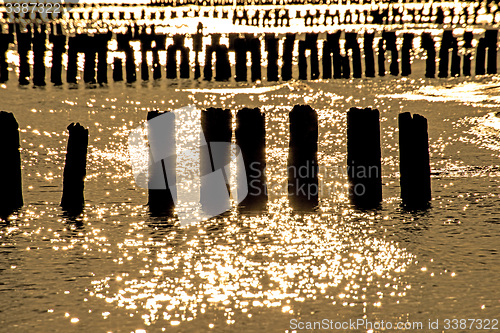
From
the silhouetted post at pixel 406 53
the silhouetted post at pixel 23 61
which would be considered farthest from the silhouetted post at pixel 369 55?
the silhouetted post at pixel 23 61

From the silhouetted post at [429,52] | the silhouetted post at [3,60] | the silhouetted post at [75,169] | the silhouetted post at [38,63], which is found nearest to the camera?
the silhouetted post at [75,169]

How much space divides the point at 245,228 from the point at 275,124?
7.76 meters

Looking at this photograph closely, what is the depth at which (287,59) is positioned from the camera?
28.0 metres

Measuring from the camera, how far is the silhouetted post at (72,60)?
27.8 metres

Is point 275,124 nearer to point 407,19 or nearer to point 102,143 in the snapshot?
point 102,143

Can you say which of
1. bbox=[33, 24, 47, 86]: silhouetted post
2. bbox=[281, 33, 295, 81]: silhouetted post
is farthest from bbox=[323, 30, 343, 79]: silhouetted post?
bbox=[33, 24, 47, 86]: silhouetted post

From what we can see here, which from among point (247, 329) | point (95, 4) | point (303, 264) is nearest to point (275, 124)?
point (303, 264)

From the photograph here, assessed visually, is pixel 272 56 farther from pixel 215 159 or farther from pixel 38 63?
pixel 215 159

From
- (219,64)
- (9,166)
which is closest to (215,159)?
(9,166)

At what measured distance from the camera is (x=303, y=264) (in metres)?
9.04

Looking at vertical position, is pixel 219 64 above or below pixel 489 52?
below

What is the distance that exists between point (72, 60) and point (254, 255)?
20.2 metres

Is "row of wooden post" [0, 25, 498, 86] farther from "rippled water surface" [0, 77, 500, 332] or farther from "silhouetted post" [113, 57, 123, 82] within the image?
"rippled water surface" [0, 77, 500, 332]

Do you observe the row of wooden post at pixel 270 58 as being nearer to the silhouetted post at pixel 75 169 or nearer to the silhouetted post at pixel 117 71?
the silhouetted post at pixel 117 71
